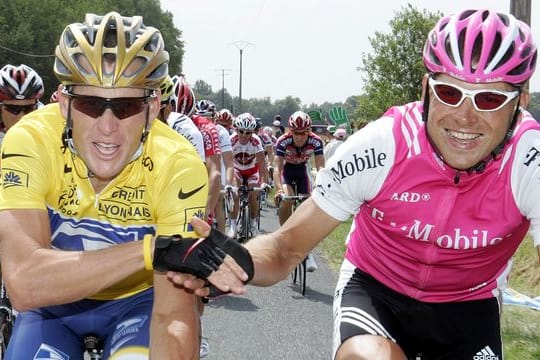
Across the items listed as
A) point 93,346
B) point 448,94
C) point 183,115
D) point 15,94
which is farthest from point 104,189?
point 183,115

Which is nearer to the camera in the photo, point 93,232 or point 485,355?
point 485,355

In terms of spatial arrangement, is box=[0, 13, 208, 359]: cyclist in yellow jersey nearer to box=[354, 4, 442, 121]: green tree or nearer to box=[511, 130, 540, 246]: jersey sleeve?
box=[511, 130, 540, 246]: jersey sleeve

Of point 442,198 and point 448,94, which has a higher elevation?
point 448,94

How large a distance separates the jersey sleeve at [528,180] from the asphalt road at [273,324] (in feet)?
12.0

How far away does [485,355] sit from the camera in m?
3.11

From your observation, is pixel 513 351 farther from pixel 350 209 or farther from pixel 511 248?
pixel 350 209

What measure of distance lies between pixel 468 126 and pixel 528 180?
12.8 inches

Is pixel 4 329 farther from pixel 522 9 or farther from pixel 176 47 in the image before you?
pixel 176 47

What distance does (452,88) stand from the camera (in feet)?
9.94

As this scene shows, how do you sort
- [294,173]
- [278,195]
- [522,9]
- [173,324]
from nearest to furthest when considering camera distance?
[173,324] → [522,9] → [278,195] → [294,173]

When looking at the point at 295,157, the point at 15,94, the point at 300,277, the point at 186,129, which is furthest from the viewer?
the point at 295,157

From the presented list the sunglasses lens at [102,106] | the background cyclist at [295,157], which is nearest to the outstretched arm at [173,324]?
the sunglasses lens at [102,106]

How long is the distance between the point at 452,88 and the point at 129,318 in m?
1.70

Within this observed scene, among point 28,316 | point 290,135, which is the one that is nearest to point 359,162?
point 28,316
